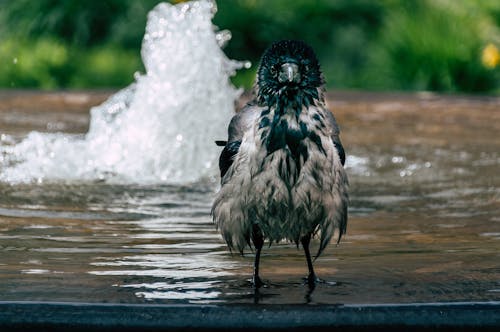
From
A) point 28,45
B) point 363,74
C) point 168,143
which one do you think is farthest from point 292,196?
point 28,45

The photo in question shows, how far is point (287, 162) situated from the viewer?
4129 millimetres

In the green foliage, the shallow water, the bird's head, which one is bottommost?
the shallow water

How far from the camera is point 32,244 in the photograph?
503 cm

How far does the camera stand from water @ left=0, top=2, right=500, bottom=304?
4.19 metres

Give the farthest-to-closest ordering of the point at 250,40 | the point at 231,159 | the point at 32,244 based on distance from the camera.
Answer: the point at 250,40 < the point at 32,244 < the point at 231,159

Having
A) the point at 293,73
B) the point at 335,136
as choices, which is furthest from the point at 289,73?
the point at 335,136

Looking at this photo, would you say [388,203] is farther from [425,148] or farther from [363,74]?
[363,74]

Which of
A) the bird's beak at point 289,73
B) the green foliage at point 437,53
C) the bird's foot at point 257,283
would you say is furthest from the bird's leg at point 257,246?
the green foliage at point 437,53

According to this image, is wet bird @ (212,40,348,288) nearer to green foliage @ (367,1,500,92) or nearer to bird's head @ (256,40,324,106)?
bird's head @ (256,40,324,106)

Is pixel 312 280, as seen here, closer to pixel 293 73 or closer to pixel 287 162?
pixel 287 162

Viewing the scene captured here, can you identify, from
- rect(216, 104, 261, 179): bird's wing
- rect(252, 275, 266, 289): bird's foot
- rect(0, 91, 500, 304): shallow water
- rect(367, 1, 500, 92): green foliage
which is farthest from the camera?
rect(367, 1, 500, 92): green foliage

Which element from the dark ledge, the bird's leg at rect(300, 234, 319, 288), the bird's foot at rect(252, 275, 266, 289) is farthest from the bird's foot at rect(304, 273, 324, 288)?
the dark ledge

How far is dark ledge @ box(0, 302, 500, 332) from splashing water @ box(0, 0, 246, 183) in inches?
155

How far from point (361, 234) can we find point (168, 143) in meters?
3.13
